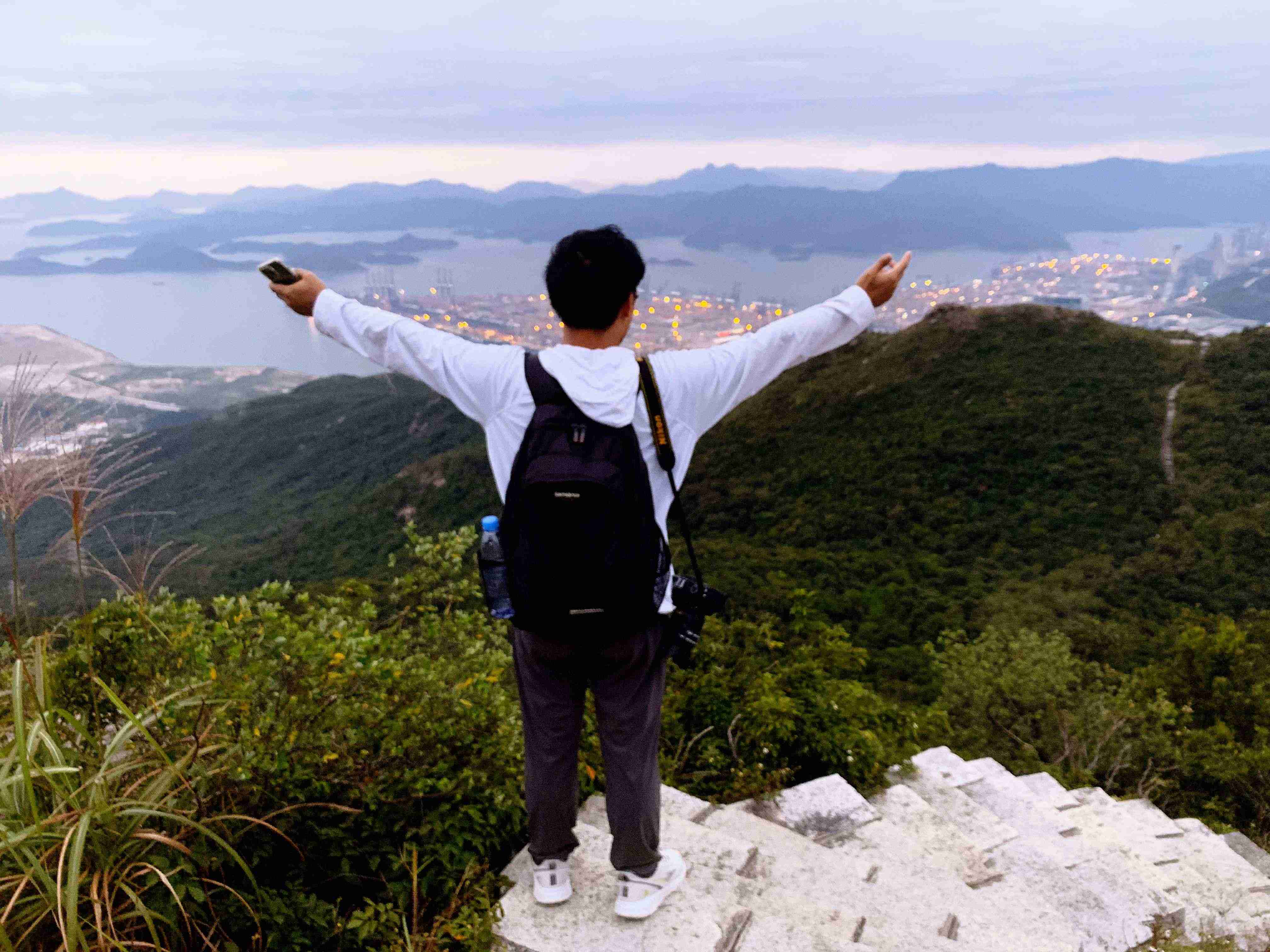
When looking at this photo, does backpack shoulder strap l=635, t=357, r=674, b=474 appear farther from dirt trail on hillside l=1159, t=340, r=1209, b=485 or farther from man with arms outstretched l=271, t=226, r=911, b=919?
dirt trail on hillside l=1159, t=340, r=1209, b=485

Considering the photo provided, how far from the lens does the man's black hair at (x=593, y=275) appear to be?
69.5 inches

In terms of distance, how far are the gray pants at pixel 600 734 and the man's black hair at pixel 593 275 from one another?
2.51 feet

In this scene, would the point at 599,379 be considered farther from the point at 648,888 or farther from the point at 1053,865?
the point at 1053,865

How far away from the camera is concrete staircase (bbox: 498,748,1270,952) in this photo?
6.91 feet

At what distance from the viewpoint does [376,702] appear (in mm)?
2453

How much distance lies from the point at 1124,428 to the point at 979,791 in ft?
111

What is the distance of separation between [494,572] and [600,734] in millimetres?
534

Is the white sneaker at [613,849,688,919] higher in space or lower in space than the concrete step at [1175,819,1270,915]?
higher

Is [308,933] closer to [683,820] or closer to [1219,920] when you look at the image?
[683,820]

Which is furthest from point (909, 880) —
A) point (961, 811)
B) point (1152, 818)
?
point (1152, 818)

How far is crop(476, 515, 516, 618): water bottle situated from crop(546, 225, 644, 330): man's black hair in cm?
53

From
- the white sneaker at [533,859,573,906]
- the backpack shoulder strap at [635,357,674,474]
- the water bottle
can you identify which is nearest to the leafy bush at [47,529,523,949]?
the white sneaker at [533,859,573,906]

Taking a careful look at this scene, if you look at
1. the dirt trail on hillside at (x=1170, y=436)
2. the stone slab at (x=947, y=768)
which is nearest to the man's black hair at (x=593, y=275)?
the stone slab at (x=947, y=768)

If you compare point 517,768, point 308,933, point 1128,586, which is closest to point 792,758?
point 517,768
